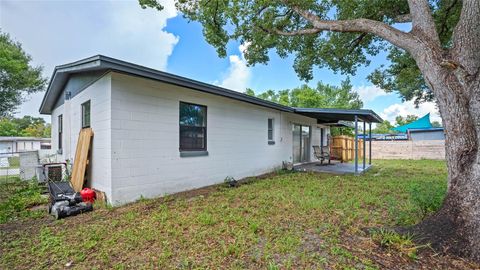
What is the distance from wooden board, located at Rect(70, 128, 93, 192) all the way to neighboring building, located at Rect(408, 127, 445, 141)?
77.6 feet

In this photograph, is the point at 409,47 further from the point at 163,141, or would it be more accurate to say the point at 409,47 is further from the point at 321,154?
the point at 321,154

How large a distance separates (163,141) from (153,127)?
44 centimetres

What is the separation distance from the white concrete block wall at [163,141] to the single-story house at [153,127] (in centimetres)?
2

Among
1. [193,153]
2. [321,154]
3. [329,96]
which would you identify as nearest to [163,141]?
[193,153]

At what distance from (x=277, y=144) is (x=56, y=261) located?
8887 millimetres

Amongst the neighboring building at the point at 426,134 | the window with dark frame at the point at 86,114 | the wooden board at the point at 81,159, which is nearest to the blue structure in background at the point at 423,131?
the neighboring building at the point at 426,134

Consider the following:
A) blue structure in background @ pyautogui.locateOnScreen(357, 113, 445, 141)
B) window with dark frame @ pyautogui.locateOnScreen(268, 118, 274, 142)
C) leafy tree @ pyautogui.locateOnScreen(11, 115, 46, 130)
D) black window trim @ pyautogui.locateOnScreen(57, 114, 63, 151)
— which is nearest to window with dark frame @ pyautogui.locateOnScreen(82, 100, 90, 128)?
black window trim @ pyautogui.locateOnScreen(57, 114, 63, 151)

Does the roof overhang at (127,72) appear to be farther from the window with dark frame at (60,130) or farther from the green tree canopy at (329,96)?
the green tree canopy at (329,96)

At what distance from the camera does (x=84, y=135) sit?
5926 millimetres

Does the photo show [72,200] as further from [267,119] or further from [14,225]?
[267,119]

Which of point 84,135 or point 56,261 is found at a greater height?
point 84,135

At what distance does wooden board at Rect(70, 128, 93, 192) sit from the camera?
5602 millimetres

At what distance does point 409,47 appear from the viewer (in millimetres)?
3600

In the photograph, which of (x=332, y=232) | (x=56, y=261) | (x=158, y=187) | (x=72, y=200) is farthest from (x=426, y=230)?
(x=72, y=200)
